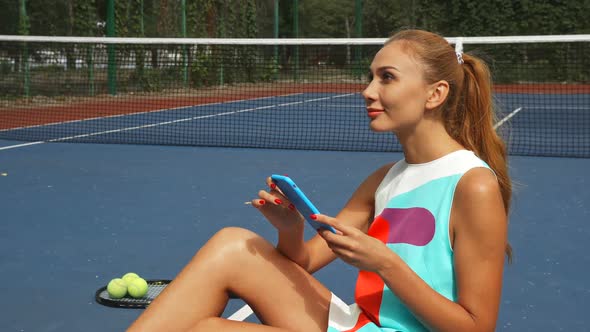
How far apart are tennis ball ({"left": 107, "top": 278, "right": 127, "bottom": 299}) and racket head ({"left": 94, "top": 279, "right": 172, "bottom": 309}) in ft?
0.07

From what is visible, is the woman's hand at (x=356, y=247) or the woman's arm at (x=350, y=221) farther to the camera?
the woman's arm at (x=350, y=221)

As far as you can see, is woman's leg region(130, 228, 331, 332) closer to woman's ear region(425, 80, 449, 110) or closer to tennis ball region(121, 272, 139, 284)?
woman's ear region(425, 80, 449, 110)

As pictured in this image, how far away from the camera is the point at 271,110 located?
613 inches

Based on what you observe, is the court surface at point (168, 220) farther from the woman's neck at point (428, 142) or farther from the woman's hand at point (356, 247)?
the woman's hand at point (356, 247)

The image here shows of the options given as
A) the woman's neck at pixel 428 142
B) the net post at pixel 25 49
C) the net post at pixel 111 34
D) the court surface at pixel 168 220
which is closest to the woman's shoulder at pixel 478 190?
the woman's neck at pixel 428 142

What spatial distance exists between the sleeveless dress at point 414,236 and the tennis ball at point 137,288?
1.75 metres

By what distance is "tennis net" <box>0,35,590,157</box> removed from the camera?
10445mm

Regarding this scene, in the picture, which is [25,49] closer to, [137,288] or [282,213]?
[137,288]

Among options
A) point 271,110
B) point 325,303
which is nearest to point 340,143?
point 271,110

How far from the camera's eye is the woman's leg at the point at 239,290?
2244mm

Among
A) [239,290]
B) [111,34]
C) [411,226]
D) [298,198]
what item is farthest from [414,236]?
[111,34]

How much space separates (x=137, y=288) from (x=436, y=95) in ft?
6.83

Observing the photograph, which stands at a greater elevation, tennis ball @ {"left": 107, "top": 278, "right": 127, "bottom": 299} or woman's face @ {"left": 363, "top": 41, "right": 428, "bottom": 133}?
woman's face @ {"left": 363, "top": 41, "right": 428, "bottom": 133}

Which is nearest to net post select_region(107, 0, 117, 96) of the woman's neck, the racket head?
the racket head
